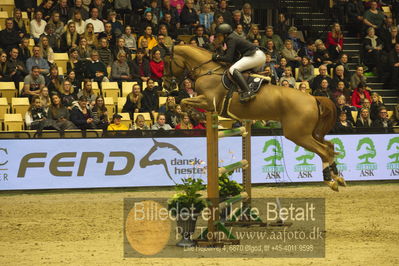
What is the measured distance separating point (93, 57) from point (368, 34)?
9.40m

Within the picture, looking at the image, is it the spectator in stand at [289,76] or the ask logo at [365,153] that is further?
the spectator in stand at [289,76]

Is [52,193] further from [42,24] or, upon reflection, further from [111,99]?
[42,24]

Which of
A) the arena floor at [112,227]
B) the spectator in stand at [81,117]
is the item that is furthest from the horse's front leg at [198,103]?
the spectator in stand at [81,117]

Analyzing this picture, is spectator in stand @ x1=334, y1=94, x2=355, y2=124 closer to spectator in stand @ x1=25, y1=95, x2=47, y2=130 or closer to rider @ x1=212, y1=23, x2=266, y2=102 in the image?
rider @ x1=212, y1=23, x2=266, y2=102

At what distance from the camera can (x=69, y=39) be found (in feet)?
63.5

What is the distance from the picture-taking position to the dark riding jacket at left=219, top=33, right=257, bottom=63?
12.3 m

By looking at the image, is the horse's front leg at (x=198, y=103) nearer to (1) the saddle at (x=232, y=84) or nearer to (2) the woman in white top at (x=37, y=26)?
(1) the saddle at (x=232, y=84)

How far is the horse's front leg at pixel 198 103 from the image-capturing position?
12.4m

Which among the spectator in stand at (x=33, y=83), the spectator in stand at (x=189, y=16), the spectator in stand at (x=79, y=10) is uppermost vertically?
the spectator in stand at (x=189, y=16)

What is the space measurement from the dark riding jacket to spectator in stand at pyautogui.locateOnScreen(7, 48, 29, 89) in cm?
753

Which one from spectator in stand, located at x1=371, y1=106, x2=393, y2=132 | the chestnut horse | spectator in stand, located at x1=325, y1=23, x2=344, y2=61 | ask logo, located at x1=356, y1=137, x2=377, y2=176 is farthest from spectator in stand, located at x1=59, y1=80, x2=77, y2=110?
spectator in stand, located at x1=325, y1=23, x2=344, y2=61

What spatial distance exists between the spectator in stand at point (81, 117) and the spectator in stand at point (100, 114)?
0.47 ft

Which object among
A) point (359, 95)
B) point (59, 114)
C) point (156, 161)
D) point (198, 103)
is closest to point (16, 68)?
point (59, 114)

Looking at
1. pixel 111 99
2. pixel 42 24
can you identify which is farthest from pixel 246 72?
pixel 42 24
